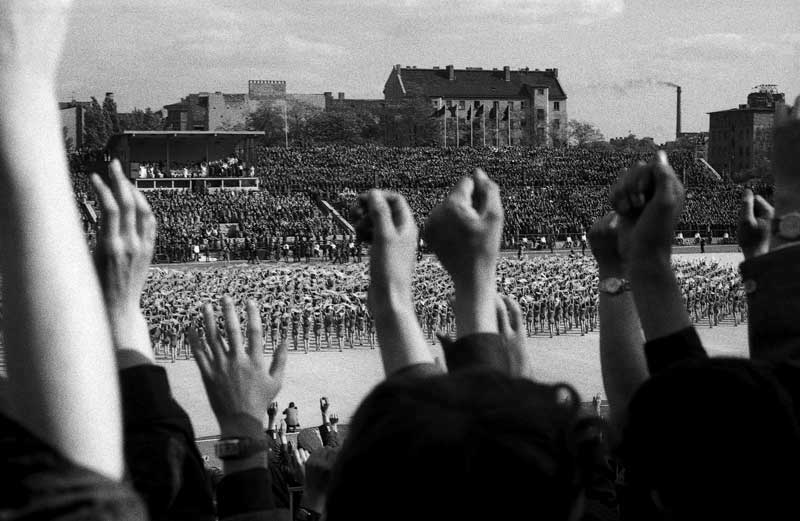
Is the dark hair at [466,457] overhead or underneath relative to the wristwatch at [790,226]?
underneath

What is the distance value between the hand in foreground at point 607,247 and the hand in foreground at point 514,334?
28 centimetres

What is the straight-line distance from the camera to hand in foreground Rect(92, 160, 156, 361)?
7.05 ft

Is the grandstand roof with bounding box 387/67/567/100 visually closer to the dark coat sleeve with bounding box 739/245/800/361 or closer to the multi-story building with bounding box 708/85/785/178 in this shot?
the multi-story building with bounding box 708/85/785/178

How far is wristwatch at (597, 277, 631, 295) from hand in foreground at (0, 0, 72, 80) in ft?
6.08

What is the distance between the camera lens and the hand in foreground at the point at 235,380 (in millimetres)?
2494

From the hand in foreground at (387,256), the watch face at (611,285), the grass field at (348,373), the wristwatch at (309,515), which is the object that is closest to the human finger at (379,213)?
the hand in foreground at (387,256)

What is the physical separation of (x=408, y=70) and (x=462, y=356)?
112 m

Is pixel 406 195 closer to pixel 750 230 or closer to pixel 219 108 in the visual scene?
pixel 219 108

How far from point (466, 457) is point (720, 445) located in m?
0.54

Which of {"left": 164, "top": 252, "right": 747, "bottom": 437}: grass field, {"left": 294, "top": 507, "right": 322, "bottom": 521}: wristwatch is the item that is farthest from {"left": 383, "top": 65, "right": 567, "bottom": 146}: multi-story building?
{"left": 294, "top": 507, "right": 322, "bottom": 521}: wristwatch

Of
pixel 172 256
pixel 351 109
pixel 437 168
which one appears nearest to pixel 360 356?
pixel 172 256

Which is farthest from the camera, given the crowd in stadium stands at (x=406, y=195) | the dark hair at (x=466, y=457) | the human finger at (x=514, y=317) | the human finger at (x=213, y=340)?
the crowd in stadium stands at (x=406, y=195)

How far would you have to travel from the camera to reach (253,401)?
2539mm

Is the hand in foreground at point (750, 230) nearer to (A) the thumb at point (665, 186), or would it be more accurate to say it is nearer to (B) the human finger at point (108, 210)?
(A) the thumb at point (665, 186)
